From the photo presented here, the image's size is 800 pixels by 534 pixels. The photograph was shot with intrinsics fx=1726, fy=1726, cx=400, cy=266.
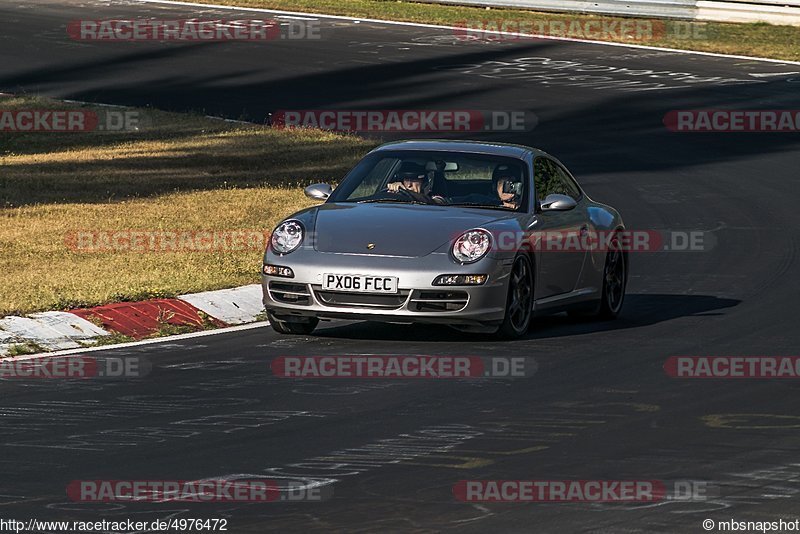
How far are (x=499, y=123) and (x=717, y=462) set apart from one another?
1956cm

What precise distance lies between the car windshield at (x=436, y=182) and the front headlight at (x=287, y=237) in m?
0.80

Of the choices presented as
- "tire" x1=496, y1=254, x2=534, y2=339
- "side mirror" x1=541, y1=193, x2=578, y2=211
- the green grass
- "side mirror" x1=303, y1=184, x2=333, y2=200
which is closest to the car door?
"side mirror" x1=541, y1=193, x2=578, y2=211

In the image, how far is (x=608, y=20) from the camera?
127 feet

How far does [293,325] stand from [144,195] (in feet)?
27.8

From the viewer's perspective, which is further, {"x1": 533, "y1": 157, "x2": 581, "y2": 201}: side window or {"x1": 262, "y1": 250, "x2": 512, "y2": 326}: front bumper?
{"x1": 533, "y1": 157, "x2": 581, "y2": 201}: side window

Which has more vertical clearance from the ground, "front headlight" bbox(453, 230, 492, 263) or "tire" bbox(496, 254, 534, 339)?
"front headlight" bbox(453, 230, 492, 263)

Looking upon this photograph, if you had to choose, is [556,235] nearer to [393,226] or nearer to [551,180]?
[551,180]

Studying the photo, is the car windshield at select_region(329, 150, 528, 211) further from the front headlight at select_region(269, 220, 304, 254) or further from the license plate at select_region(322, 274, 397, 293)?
the license plate at select_region(322, 274, 397, 293)

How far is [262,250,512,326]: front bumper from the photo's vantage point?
38.8 ft

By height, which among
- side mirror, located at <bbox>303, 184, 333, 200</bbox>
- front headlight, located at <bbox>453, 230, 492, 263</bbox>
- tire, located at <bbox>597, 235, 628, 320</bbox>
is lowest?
tire, located at <bbox>597, 235, 628, 320</bbox>

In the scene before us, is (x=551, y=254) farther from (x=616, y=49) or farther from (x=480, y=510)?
(x=616, y=49)

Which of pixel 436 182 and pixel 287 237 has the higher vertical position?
pixel 436 182

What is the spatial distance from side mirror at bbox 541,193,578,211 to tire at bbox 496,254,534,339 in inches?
19.0

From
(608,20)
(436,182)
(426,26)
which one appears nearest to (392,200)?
(436,182)
